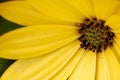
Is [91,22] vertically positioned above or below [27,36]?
above

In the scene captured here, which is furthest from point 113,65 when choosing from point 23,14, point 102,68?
point 23,14

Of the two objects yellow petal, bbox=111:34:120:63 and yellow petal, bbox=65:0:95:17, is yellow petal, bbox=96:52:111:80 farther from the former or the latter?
yellow petal, bbox=65:0:95:17

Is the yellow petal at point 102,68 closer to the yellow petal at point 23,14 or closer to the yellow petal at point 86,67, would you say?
the yellow petal at point 86,67

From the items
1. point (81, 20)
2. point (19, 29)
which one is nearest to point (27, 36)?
point (19, 29)

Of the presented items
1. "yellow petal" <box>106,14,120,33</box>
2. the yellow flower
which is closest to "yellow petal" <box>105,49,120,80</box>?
the yellow flower

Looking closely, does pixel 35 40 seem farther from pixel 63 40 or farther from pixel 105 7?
pixel 105 7

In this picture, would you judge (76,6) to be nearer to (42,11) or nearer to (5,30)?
(42,11)
